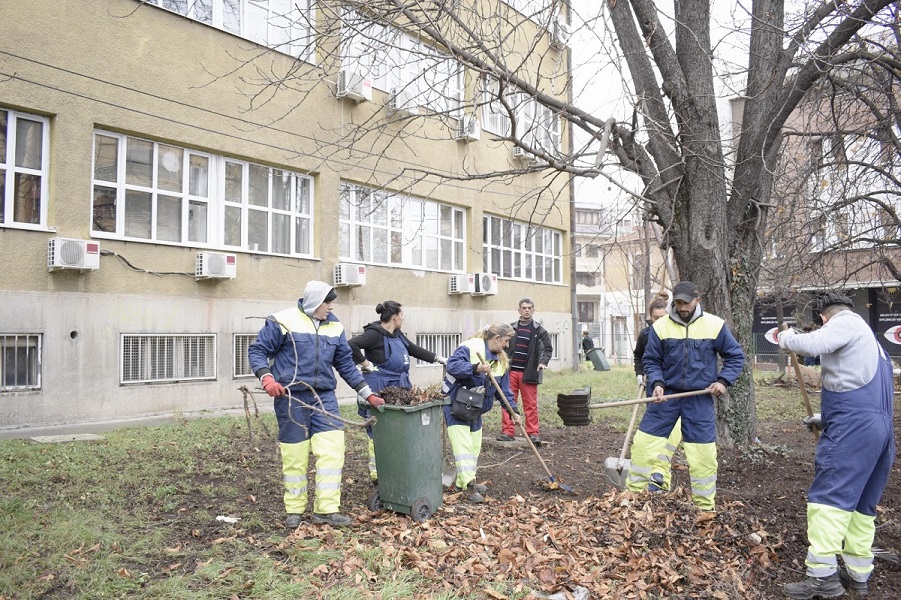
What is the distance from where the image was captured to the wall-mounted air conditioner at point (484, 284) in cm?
1644

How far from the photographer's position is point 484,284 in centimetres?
1655

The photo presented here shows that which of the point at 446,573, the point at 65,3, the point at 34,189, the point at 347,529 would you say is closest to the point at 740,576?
the point at 446,573

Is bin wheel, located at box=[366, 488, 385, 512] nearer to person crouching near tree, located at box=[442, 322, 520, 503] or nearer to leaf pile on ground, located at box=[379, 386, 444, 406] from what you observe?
leaf pile on ground, located at box=[379, 386, 444, 406]

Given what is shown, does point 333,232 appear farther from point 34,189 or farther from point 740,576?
point 740,576

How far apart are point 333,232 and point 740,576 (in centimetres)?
1014

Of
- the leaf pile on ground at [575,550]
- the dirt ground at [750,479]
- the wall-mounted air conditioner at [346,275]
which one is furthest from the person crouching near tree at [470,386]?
the wall-mounted air conditioner at [346,275]

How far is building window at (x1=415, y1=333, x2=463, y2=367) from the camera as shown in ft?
50.2

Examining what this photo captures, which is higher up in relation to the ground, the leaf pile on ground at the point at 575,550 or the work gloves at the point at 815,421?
the work gloves at the point at 815,421

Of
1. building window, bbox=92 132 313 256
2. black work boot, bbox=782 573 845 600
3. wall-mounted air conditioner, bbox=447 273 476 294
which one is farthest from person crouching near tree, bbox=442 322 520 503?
wall-mounted air conditioner, bbox=447 273 476 294

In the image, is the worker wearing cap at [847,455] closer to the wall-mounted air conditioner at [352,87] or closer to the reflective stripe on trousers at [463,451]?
the reflective stripe on trousers at [463,451]

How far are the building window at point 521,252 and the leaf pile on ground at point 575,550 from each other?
1140 cm

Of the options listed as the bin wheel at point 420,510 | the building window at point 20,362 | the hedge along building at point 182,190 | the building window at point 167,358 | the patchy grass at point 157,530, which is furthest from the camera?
the building window at point 167,358

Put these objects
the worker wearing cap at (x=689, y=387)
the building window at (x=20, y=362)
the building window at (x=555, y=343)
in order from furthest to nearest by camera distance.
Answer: the building window at (x=555, y=343) < the building window at (x=20, y=362) < the worker wearing cap at (x=689, y=387)

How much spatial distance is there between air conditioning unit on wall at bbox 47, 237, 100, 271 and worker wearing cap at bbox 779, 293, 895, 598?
28.9 feet
